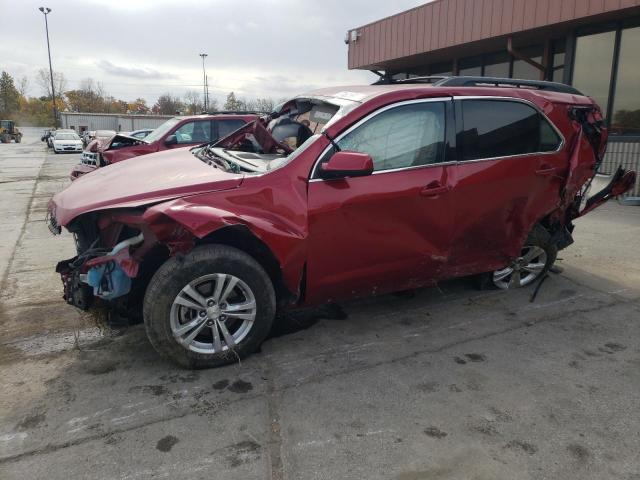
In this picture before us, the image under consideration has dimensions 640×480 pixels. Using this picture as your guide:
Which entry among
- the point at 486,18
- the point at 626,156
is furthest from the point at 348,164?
the point at 486,18

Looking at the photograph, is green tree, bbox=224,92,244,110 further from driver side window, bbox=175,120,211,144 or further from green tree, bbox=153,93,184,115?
driver side window, bbox=175,120,211,144

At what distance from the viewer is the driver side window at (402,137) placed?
3416mm

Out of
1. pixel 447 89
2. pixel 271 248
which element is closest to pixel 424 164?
pixel 447 89

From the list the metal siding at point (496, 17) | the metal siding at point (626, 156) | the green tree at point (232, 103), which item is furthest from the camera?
the green tree at point (232, 103)

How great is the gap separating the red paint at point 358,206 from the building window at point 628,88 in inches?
273

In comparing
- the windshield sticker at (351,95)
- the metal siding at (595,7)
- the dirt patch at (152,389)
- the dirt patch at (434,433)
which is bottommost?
the dirt patch at (434,433)

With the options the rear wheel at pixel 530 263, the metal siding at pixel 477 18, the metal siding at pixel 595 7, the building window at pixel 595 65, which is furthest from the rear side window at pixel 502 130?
the metal siding at pixel 477 18

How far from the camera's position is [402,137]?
3535mm

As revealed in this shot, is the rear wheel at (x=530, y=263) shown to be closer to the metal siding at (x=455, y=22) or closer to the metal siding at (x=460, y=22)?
the metal siding at (x=455, y=22)

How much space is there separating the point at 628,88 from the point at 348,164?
9300 mm

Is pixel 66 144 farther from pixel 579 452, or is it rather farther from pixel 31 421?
pixel 579 452

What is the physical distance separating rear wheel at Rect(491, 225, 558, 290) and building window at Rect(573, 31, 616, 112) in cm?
726

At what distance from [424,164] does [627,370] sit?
193 cm

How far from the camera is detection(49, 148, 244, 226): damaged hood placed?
3.08m
